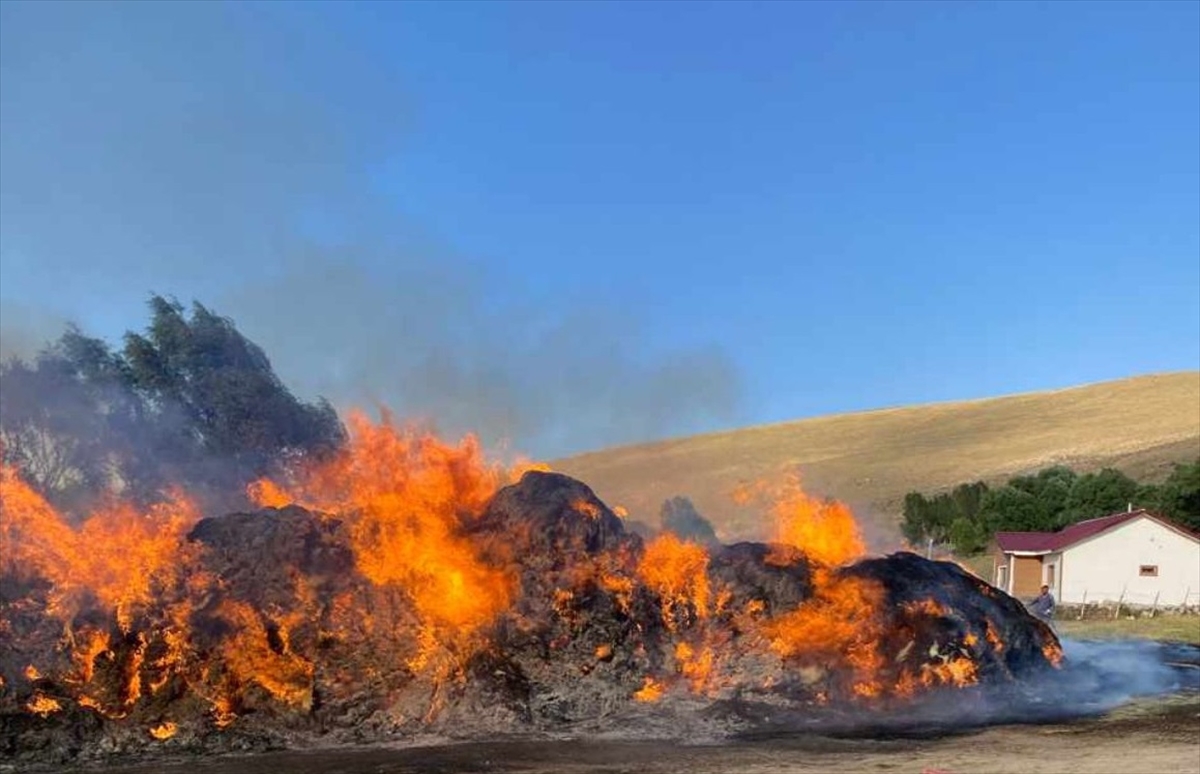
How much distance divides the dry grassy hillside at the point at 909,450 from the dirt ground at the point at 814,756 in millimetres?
50433

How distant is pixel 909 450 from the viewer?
110 metres

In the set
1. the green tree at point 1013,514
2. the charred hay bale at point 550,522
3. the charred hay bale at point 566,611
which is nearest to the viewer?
the charred hay bale at point 566,611

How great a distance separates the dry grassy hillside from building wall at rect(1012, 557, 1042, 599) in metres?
20.7

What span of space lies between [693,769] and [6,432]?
84.1 feet

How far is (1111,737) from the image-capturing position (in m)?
17.4

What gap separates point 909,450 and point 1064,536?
206 ft

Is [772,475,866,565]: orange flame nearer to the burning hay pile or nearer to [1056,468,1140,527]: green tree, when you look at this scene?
the burning hay pile

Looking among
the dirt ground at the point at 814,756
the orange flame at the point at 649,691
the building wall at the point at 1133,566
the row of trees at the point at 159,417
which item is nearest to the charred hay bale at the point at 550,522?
the orange flame at the point at 649,691

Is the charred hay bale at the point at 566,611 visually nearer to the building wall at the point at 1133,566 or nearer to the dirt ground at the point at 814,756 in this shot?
the dirt ground at the point at 814,756

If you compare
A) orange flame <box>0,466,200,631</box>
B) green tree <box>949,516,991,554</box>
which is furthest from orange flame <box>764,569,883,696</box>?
green tree <box>949,516,991,554</box>

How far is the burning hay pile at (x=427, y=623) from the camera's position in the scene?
19250 mm

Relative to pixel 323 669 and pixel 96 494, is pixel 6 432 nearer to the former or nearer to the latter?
pixel 96 494

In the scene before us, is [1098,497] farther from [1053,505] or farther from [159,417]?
[159,417]

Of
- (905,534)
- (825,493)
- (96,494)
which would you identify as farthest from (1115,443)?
(96,494)
